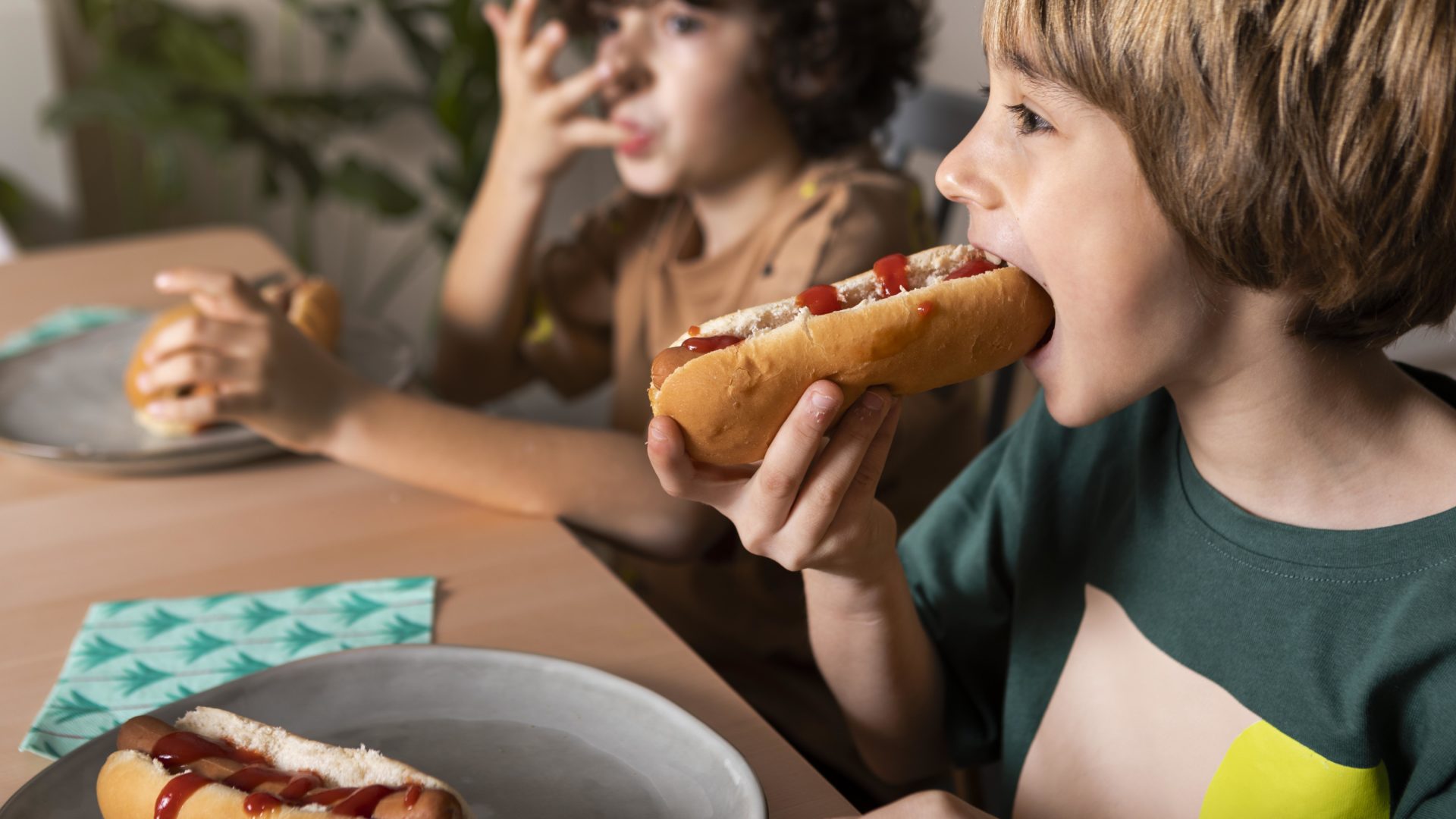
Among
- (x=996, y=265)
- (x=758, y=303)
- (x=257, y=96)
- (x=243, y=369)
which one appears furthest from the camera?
(x=257, y=96)

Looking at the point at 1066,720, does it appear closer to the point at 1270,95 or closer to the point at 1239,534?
the point at 1239,534

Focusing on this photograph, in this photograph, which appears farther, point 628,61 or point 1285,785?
point 628,61

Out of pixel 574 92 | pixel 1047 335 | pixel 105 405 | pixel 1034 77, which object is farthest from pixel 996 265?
pixel 105 405

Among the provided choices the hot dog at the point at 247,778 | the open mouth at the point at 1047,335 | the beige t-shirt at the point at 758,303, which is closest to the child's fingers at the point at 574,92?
the beige t-shirt at the point at 758,303

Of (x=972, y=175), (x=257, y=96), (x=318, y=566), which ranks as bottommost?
(x=257, y=96)

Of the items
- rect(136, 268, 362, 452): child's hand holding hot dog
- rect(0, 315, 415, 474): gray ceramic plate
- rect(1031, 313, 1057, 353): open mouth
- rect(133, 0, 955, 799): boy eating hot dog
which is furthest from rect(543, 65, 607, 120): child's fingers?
rect(1031, 313, 1057, 353): open mouth

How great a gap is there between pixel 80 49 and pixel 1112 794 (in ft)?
12.3

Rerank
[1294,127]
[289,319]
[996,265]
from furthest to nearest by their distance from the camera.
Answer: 1. [289,319]
2. [996,265]
3. [1294,127]

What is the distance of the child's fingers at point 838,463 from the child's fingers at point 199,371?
64 centimetres

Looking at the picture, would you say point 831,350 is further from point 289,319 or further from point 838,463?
point 289,319

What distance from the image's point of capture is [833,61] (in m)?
1.72

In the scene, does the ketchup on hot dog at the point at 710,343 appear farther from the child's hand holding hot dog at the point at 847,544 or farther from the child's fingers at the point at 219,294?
the child's fingers at the point at 219,294

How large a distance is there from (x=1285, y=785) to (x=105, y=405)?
1297mm

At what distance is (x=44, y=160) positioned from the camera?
133 inches
